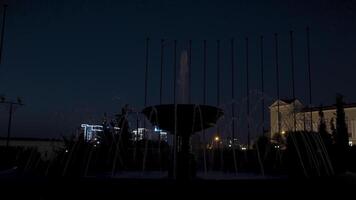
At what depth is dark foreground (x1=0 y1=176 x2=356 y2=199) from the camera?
7.26m

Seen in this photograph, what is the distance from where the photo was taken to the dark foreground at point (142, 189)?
7.26 metres

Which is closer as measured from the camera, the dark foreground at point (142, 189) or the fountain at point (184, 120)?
the dark foreground at point (142, 189)

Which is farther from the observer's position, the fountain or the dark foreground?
the fountain

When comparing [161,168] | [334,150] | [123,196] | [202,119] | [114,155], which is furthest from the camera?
[114,155]

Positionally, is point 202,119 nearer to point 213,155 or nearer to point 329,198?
point 329,198

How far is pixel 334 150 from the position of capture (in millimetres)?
17422

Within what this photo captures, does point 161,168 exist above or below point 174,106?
below

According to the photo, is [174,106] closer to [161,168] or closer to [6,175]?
[6,175]

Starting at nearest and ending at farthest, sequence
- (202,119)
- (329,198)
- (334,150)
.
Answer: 1. (329,198)
2. (202,119)
3. (334,150)

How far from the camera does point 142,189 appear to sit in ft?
23.9

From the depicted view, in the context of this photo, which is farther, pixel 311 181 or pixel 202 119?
pixel 202 119

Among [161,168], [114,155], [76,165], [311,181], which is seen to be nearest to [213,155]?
[161,168]

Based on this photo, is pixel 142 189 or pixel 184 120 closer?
pixel 142 189

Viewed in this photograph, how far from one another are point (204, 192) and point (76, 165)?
193 inches
